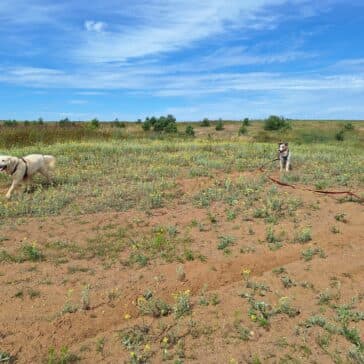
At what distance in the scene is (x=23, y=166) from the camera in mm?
8836

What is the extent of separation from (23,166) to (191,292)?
539cm

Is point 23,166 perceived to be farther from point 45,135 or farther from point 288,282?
point 45,135

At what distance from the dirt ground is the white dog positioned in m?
1.95

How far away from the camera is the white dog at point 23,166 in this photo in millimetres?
8539

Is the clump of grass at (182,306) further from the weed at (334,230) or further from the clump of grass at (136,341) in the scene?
the weed at (334,230)

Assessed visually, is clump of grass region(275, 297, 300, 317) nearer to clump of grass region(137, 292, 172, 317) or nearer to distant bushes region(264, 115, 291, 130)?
clump of grass region(137, 292, 172, 317)

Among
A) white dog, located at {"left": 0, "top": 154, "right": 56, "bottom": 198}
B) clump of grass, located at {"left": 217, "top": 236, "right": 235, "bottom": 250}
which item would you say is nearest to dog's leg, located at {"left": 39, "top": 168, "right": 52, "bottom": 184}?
white dog, located at {"left": 0, "top": 154, "right": 56, "bottom": 198}

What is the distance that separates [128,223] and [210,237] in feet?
4.54

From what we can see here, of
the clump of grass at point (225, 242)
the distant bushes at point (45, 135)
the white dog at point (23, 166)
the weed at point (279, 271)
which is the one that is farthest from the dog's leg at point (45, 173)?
the distant bushes at point (45, 135)

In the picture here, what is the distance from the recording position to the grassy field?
3936 millimetres

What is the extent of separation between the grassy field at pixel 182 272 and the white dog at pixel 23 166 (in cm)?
31

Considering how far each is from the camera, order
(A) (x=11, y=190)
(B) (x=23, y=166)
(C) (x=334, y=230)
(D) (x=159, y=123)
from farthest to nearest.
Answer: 1. (D) (x=159, y=123)
2. (B) (x=23, y=166)
3. (A) (x=11, y=190)
4. (C) (x=334, y=230)

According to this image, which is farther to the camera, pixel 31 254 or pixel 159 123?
pixel 159 123

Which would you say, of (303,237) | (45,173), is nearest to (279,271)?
(303,237)
